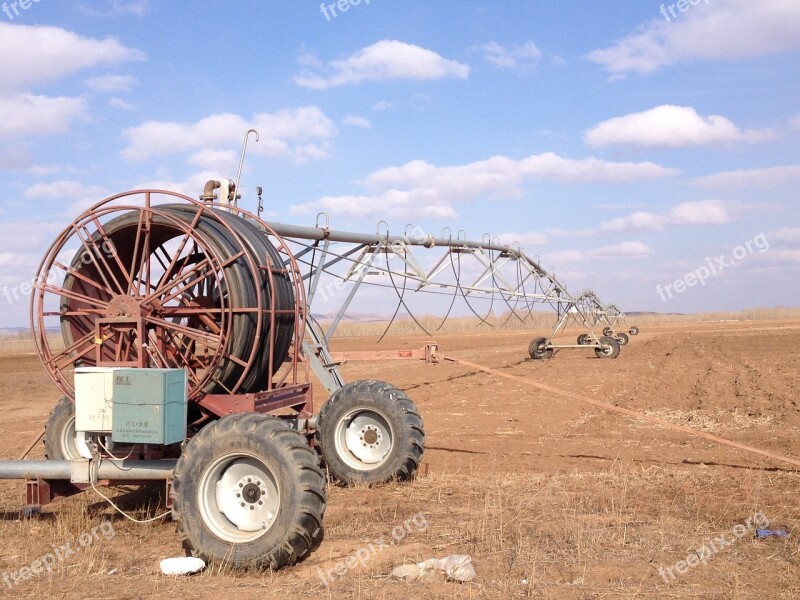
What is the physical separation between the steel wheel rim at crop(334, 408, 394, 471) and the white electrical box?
117 inches

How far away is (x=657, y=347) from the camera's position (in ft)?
113

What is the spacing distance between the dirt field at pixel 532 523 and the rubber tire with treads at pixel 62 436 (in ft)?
1.85

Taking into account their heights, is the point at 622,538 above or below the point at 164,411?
below

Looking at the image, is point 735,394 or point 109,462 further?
point 735,394

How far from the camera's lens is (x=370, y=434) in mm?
8766

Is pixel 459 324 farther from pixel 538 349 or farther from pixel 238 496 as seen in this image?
pixel 238 496

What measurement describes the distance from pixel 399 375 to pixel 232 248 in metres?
17.7

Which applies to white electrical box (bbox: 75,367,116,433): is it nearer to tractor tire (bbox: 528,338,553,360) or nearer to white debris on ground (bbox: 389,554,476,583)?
white debris on ground (bbox: 389,554,476,583)

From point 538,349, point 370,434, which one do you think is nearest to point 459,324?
point 538,349

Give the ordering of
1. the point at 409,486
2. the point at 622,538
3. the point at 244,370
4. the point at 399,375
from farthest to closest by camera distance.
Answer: the point at 399,375 < the point at 409,486 < the point at 244,370 < the point at 622,538

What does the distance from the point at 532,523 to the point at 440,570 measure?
1.52 metres

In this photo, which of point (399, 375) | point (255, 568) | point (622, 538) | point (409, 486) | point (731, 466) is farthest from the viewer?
point (399, 375)

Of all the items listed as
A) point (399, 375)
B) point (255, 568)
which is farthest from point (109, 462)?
point (399, 375)

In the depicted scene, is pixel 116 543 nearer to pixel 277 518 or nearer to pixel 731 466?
pixel 277 518
